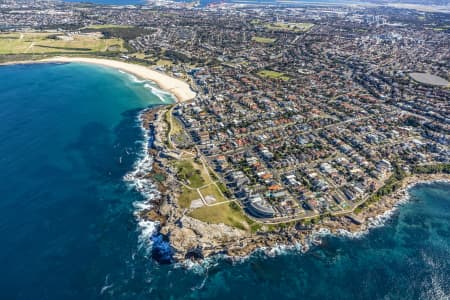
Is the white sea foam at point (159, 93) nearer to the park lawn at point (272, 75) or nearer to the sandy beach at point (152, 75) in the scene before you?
the sandy beach at point (152, 75)

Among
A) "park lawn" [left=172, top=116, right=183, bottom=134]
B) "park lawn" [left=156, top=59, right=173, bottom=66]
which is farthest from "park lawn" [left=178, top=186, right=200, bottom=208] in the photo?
"park lawn" [left=156, top=59, right=173, bottom=66]

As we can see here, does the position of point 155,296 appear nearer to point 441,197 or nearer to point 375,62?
point 441,197

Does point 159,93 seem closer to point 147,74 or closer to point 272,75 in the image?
point 147,74

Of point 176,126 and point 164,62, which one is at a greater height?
point 164,62

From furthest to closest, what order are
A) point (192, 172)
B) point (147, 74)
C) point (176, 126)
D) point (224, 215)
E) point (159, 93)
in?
point (147, 74)
point (159, 93)
point (176, 126)
point (192, 172)
point (224, 215)

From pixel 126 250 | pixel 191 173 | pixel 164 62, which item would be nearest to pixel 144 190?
pixel 191 173

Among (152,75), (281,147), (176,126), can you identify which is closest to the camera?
(281,147)

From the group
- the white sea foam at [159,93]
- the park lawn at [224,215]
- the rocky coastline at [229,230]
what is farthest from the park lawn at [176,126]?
the park lawn at [224,215]
